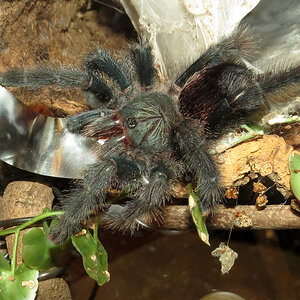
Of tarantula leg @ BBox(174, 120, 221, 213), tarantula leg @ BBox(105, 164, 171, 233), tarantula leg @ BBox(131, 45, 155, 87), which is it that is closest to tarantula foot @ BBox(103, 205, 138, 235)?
tarantula leg @ BBox(105, 164, 171, 233)

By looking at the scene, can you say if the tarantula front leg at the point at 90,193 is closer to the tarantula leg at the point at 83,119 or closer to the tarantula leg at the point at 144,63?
the tarantula leg at the point at 83,119

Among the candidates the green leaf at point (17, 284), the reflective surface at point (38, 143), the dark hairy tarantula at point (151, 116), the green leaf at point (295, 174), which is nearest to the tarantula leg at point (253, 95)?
the dark hairy tarantula at point (151, 116)

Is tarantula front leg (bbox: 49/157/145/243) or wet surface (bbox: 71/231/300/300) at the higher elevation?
tarantula front leg (bbox: 49/157/145/243)

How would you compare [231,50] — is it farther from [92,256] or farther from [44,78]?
[92,256]

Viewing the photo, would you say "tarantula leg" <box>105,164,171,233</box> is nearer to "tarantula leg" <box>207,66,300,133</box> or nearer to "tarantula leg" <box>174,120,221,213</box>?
"tarantula leg" <box>174,120,221,213</box>

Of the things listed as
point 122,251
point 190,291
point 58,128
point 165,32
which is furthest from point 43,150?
point 190,291

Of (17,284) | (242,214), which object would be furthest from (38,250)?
(242,214)
